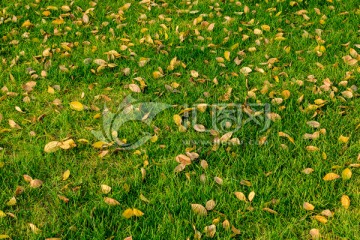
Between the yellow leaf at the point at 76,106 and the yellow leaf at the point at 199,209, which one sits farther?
the yellow leaf at the point at 76,106

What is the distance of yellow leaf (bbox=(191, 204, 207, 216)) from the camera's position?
2422 mm

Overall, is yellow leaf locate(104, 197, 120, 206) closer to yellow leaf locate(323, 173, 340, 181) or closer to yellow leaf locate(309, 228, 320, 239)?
yellow leaf locate(309, 228, 320, 239)

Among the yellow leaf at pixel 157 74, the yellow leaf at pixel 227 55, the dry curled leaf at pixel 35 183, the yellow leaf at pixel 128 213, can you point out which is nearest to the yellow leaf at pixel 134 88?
the yellow leaf at pixel 157 74

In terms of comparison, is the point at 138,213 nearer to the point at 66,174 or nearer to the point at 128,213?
the point at 128,213

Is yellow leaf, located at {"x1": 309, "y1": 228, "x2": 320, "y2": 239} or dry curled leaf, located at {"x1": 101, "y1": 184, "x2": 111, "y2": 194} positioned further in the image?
dry curled leaf, located at {"x1": 101, "y1": 184, "x2": 111, "y2": 194}

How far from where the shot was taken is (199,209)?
2432 mm

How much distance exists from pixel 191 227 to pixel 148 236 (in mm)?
238

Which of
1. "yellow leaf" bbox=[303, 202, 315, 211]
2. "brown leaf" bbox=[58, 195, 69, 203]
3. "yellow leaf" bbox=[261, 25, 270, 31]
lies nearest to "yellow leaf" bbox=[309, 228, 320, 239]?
"yellow leaf" bbox=[303, 202, 315, 211]

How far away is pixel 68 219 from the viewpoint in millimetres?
2430

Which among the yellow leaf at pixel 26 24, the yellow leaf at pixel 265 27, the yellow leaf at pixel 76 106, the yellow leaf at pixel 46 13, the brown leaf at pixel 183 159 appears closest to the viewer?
the brown leaf at pixel 183 159

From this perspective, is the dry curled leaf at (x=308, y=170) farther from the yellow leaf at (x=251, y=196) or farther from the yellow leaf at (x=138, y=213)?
the yellow leaf at (x=138, y=213)

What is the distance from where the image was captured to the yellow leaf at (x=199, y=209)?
95.3 inches

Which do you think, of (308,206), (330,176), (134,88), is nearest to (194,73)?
(134,88)

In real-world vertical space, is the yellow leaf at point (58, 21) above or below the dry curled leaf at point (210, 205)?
above
